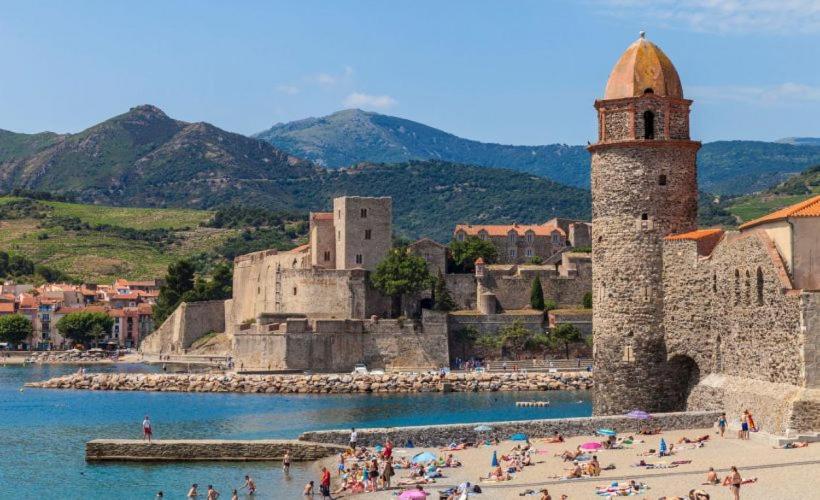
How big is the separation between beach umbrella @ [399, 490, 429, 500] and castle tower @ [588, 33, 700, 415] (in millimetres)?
7827

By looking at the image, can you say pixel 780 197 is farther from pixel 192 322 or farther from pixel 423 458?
pixel 423 458

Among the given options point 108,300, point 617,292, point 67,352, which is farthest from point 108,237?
point 617,292

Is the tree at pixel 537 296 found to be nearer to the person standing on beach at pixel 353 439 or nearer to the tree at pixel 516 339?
the tree at pixel 516 339

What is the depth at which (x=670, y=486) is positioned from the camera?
21984 millimetres

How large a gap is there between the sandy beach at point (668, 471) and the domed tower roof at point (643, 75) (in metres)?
7.59

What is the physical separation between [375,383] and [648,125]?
28348mm

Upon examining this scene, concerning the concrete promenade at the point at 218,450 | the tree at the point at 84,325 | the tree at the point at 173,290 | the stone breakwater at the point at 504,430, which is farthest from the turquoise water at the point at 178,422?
the tree at the point at 84,325

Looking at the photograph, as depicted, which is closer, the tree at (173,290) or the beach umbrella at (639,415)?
the beach umbrella at (639,415)

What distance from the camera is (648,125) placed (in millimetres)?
29500

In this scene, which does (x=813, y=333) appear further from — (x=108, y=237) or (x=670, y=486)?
(x=108, y=237)

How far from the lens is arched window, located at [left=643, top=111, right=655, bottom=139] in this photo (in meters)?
29.4

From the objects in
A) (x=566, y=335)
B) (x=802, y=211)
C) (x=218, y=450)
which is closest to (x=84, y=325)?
(x=566, y=335)

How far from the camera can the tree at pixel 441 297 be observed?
65.1m

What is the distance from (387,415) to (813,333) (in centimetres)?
2287
